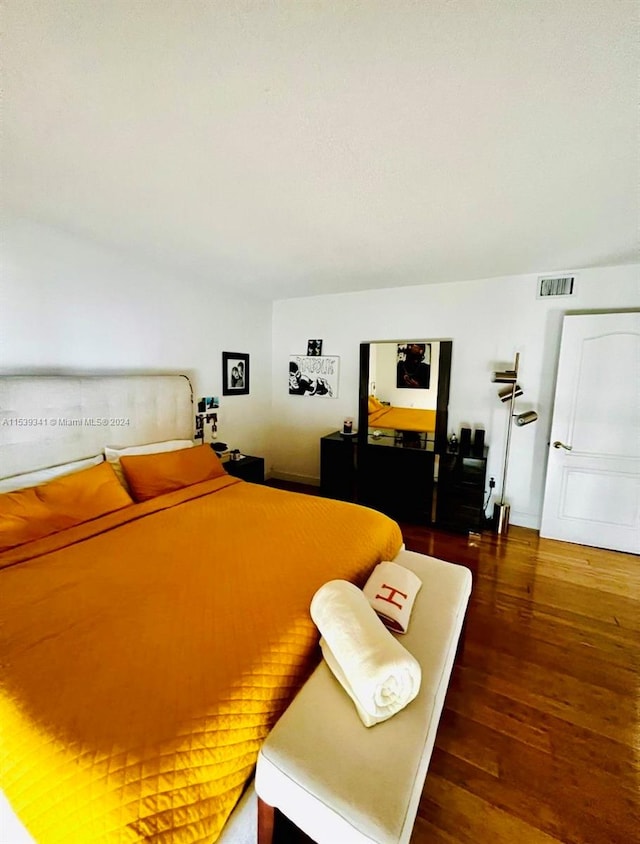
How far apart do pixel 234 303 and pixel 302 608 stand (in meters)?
3.27

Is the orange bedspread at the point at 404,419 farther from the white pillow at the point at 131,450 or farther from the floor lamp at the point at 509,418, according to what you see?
the white pillow at the point at 131,450

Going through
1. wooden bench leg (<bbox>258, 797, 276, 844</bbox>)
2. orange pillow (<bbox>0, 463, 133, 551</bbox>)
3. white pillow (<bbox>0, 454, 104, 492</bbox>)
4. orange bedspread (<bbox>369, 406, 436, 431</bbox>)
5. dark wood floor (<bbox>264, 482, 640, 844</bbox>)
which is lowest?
dark wood floor (<bbox>264, 482, 640, 844</bbox>)

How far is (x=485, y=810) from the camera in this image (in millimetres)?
1175

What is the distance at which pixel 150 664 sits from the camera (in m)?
1.04

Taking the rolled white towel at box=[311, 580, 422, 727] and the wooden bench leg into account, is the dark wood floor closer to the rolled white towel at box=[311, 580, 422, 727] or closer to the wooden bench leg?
the wooden bench leg

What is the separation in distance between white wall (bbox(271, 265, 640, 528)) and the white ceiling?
82 cm

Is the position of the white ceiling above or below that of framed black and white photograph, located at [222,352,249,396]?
above

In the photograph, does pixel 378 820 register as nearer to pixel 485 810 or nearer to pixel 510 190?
pixel 485 810

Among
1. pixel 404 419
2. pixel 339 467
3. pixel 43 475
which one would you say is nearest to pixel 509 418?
pixel 404 419

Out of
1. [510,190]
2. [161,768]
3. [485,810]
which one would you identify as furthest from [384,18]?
[485,810]

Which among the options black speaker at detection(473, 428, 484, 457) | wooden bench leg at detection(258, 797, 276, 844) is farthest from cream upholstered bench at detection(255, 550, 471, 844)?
black speaker at detection(473, 428, 484, 457)

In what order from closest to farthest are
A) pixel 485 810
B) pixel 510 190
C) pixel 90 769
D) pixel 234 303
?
pixel 90 769, pixel 485 810, pixel 510 190, pixel 234 303

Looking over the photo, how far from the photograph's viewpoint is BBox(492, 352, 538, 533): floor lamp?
307cm

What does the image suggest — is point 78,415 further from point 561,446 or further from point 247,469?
point 561,446
